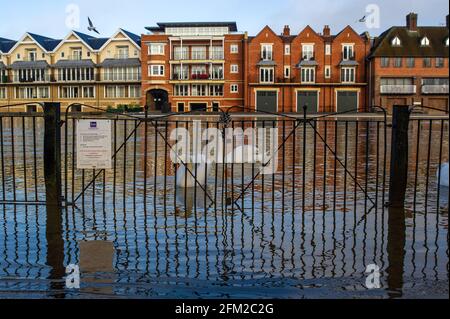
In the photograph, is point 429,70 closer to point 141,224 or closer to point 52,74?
point 52,74

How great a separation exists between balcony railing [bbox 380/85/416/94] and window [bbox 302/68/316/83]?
9688mm

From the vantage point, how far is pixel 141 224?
8.16 metres

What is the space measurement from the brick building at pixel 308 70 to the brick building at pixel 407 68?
3842mm

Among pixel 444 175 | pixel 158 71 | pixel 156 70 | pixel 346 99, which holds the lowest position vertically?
pixel 444 175

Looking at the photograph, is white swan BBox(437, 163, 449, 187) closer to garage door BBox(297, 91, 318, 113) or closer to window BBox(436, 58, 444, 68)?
window BBox(436, 58, 444, 68)

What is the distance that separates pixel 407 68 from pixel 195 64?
2862 centimetres

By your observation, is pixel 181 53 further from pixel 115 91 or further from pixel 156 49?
pixel 115 91

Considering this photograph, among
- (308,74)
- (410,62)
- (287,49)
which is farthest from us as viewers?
(287,49)

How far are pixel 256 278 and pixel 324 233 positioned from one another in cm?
222

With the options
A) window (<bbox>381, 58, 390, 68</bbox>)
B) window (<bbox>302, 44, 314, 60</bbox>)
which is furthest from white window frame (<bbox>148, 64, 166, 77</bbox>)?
window (<bbox>381, 58, 390, 68</bbox>)

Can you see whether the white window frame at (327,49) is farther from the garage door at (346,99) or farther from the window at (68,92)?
the window at (68,92)

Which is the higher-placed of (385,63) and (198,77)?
(385,63)

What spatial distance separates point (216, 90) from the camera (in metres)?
77.2

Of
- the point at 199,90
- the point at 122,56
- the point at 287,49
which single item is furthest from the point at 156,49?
the point at 287,49
